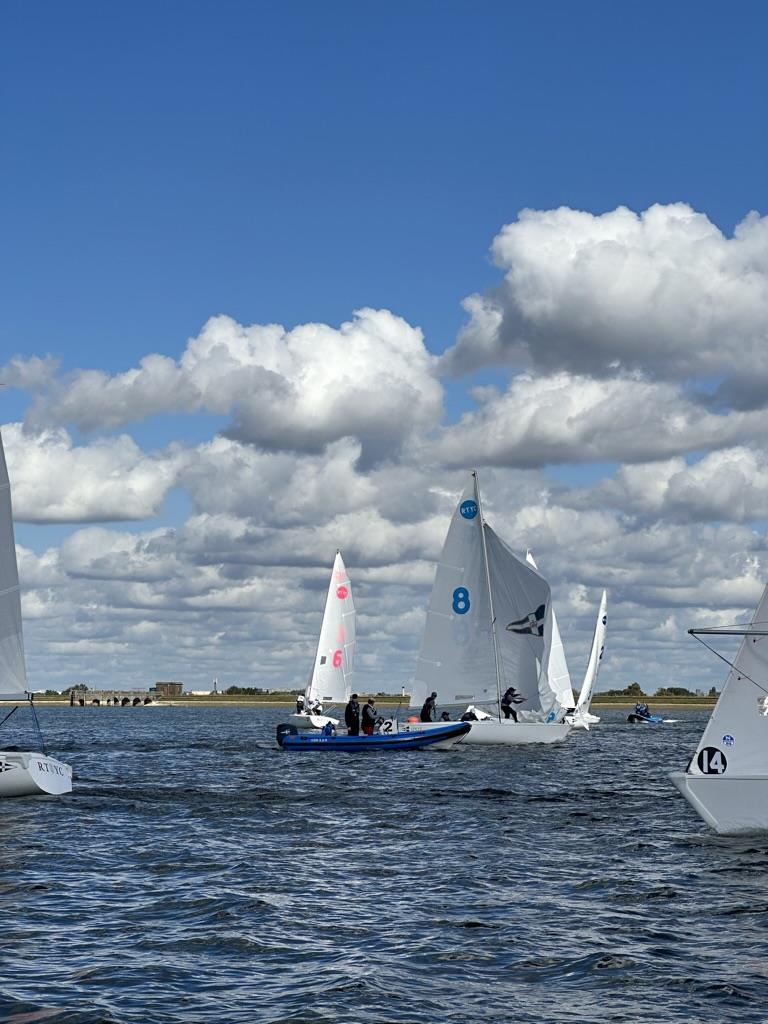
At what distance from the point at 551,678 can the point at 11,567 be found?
163 ft

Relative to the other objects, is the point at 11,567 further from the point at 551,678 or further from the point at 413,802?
the point at 551,678

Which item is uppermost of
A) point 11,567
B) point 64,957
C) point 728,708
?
point 11,567

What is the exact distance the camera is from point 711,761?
27266mm

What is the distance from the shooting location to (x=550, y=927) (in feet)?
64.6

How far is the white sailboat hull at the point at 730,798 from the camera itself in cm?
2708

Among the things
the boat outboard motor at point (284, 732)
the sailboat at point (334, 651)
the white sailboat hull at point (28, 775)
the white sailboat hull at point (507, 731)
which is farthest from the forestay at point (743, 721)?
the sailboat at point (334, 651)

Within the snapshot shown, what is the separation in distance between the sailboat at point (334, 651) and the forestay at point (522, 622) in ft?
67.3

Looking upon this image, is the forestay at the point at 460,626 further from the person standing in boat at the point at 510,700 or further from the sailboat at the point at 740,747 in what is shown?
the sailboat at the point at 740,747

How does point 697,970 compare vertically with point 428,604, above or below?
below

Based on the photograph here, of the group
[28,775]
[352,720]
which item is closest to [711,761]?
[28,775]

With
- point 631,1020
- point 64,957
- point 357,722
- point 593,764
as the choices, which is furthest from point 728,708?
point 357,722

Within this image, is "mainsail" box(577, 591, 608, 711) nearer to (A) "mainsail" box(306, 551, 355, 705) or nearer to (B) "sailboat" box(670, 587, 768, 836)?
(A) "mainsail" box(306, 551, 355, 705)

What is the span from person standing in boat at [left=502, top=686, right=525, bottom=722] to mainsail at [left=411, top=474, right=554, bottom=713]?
0.37 meters

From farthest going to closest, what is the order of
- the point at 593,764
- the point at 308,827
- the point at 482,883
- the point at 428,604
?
the point at 428,604 < the point at 593,764 < the point at 308,827 < the point at 482,883
